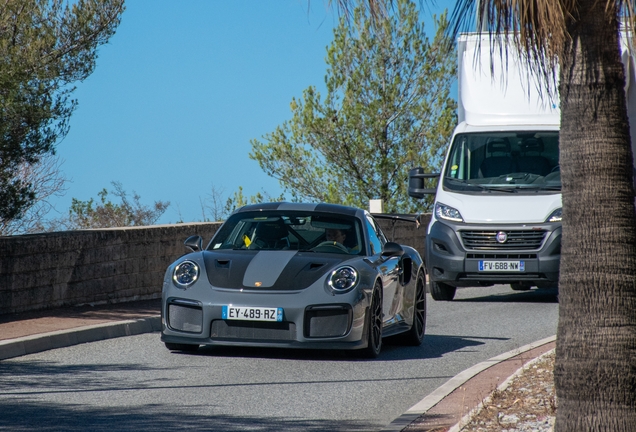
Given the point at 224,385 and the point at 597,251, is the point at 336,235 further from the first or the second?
the point at 597,251

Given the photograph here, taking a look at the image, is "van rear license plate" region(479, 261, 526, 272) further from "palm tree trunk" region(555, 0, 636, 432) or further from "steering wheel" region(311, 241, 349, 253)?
"palm tree trunk" region(555, 0, 636, 432)

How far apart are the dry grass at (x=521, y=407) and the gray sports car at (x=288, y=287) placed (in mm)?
1899

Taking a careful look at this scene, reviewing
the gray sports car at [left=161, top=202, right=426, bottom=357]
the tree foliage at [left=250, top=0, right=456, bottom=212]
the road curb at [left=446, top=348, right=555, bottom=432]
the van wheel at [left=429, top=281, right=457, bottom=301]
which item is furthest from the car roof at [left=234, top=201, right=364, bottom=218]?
the tree foliage at [left=250, top=0, right=456, bottom=212]

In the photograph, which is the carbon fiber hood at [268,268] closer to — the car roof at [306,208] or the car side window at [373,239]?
the car side window at [373,239]

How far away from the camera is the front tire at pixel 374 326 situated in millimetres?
9867

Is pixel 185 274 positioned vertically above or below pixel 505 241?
above

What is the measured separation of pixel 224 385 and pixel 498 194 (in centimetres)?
837

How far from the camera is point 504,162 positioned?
16109mm

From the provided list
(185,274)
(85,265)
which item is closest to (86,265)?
(85,265)

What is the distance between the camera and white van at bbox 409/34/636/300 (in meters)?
15.7

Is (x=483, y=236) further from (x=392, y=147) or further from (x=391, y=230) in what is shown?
(x=392, y=147)

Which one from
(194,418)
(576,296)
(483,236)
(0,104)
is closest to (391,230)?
(483,236)

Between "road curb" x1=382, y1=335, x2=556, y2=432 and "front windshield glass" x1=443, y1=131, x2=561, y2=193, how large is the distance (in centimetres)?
554

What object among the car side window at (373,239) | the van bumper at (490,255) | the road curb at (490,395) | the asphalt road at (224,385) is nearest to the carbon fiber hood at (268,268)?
the car side window at (373,239)
